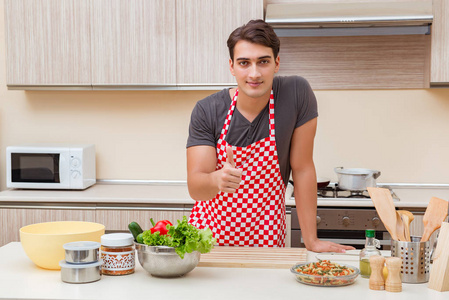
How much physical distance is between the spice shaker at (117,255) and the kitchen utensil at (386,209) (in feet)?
2.52

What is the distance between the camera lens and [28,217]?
335 centimetres

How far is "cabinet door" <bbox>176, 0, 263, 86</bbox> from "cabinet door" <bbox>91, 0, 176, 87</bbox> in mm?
61

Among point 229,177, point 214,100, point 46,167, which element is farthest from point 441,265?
point 46,167

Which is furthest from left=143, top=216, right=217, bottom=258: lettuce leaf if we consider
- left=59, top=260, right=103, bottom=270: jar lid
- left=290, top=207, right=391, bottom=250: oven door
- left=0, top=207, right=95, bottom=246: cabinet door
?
left=0, top=207, right=95, bottom=246: cabinet door

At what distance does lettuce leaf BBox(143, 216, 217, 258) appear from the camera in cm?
164

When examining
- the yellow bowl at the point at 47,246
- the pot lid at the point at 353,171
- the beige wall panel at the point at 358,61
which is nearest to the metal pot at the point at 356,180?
the pot lid at the point at 353,171

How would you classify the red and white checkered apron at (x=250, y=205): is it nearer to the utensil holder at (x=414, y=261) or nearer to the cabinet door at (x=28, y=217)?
the utensil holder at (x=414, y=261)

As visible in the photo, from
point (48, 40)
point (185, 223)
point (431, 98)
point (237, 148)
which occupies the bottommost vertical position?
point (185, 223)

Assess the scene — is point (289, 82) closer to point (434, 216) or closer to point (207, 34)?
point (434, 216)

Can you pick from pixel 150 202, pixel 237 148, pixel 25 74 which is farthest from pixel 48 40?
pixel 237 148

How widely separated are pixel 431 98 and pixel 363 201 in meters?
1.01

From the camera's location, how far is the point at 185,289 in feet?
5.29

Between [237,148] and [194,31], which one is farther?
[194,31]

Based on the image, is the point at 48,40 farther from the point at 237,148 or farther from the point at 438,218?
the point at 438,218
